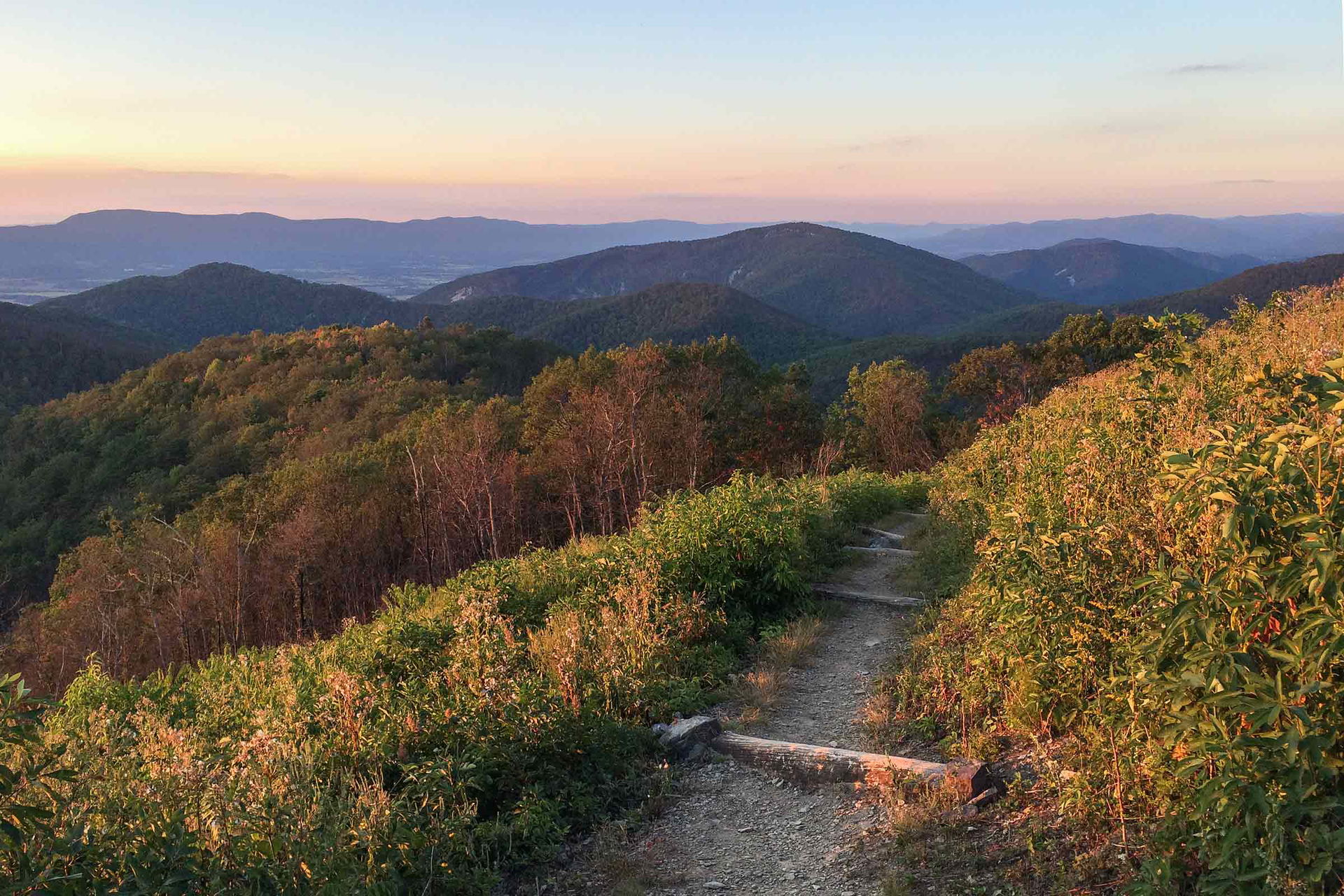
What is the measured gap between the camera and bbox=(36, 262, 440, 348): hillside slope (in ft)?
497

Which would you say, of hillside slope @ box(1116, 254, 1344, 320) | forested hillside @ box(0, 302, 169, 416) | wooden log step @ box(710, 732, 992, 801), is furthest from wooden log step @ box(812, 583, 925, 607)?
forested hillside @ box(0, 302, 169, 416)

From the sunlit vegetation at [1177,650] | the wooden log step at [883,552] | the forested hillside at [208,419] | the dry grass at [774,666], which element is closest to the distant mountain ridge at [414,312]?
the forested hillside at [208,419]

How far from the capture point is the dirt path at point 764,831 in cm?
388

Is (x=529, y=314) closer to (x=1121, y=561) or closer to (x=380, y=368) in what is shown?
(x=380, y=368)

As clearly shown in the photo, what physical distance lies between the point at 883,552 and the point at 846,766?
5347 mm

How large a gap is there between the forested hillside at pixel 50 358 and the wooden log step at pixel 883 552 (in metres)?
94.5

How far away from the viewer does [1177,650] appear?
3.22m

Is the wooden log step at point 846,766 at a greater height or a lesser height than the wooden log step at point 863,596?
greater

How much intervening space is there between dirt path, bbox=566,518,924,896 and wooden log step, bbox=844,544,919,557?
3.78 metres

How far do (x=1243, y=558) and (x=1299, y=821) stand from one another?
2.77 ft

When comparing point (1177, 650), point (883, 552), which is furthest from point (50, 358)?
point (1177, 650)

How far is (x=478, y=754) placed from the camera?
4379 millimetres

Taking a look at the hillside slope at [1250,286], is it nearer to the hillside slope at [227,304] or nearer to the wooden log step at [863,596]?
the wooden log step at [863,596]

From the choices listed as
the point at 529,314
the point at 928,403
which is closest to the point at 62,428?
the point at 928,403
